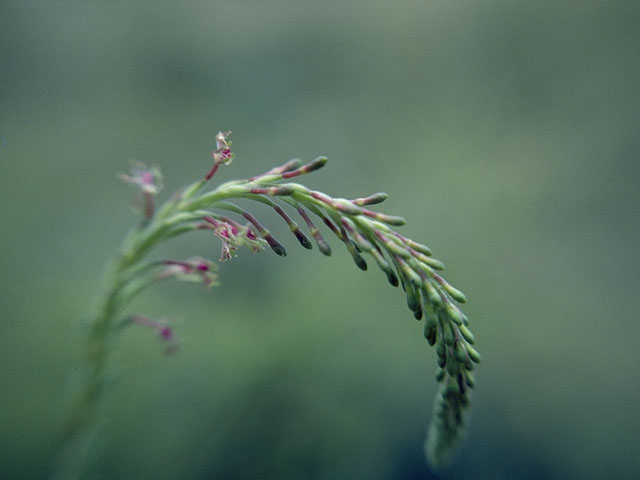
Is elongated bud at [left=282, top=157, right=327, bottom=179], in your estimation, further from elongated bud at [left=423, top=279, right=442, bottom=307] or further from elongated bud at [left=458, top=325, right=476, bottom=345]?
elongated bud at [left=458, top=325, right=476, bottom=345]

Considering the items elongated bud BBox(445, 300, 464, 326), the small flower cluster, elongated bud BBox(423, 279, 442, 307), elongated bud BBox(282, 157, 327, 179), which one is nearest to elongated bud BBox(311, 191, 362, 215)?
the small flower cluster

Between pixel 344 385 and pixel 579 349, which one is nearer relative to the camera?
pixel 344 385

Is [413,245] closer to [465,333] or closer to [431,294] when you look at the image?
[431,294]

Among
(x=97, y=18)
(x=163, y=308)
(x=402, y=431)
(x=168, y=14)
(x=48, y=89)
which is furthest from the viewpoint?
(x=168, y=14)

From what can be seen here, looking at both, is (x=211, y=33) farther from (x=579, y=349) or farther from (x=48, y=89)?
(x=579, y=349)

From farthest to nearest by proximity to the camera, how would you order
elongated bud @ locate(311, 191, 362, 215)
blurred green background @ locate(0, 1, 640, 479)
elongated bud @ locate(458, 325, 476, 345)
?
blurred green background @ locate(0, 1, 640, 479) < elongated bud @ locate(458, 325, 476, 345) < elongated bud @ locate(311, 191, 362, 215)

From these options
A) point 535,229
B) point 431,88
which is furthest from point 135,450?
point 431,88
